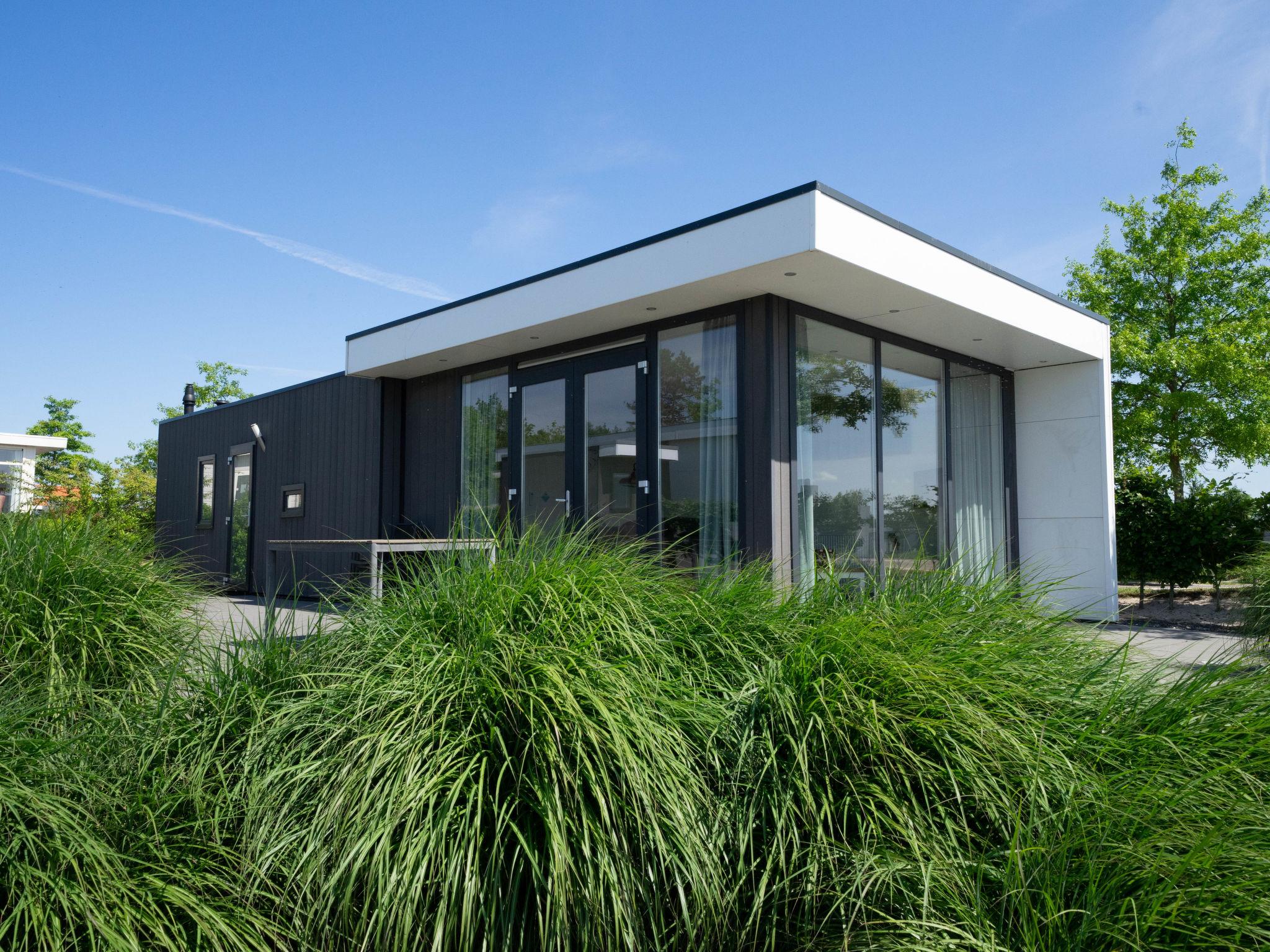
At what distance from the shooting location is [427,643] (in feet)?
7.20

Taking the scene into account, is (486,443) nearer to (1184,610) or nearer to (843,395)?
(843,395)

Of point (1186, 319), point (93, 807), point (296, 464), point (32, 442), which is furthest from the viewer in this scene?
point (32, 442)

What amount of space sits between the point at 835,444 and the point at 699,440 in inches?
40.8

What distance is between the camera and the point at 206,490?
11836 mm

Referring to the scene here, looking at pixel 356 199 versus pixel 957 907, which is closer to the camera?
pixel 957 907

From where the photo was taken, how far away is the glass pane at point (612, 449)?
673 centimetres

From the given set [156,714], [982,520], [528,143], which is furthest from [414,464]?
[156,714]

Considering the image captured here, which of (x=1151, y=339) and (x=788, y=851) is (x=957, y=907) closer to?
(x=788, y=851)

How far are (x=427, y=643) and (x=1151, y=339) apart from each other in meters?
15.8

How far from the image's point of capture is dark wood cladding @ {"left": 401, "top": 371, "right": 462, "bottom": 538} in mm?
8547

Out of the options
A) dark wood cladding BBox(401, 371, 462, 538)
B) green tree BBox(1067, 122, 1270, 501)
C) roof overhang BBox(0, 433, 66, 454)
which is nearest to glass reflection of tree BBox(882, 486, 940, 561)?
dark wood cladding BBox(401, 371, 462, 538)

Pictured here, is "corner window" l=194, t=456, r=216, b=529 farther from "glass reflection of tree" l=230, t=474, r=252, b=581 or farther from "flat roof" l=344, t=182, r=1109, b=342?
"flat roof" l=344, t=182, r=1109, b=342

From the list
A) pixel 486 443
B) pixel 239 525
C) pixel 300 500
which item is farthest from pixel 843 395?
pixel 239 525

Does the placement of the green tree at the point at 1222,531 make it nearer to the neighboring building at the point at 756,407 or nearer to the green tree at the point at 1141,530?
the green tree at the point at 1141,530
